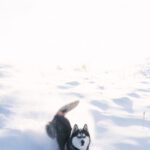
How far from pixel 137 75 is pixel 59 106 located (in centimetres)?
398

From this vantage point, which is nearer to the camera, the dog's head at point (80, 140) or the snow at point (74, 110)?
the dog's head at point (80, 140)

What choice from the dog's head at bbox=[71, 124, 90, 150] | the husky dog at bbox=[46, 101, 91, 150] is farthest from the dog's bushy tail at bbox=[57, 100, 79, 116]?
the dog's head at bbox=[71, 124, 90, 150]

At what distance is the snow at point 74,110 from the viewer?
225 inches

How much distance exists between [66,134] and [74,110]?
3.11 ft

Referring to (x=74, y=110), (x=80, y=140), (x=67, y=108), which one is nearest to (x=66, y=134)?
(x=80, y=140)

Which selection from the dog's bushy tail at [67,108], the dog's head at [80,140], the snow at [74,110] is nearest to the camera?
the dog's head at [80,140]

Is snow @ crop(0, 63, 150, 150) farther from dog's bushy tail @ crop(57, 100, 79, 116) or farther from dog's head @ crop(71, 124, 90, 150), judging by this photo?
dog's head @ crop(71, 124, 90, 150)

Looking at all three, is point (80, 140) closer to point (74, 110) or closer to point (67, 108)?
point (67, 108)

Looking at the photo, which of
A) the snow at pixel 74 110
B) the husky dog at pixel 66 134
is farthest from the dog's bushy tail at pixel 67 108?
the snow at pixel 74 110

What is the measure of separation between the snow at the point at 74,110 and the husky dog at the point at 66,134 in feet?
0.41

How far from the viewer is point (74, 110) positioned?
656 centimetres

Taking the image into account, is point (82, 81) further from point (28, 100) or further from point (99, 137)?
point (99, 137)

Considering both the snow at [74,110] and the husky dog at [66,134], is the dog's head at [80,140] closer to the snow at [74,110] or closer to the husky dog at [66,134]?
the husky dog at [66,134]

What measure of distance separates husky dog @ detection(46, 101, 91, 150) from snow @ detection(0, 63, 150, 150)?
13 centimetres
